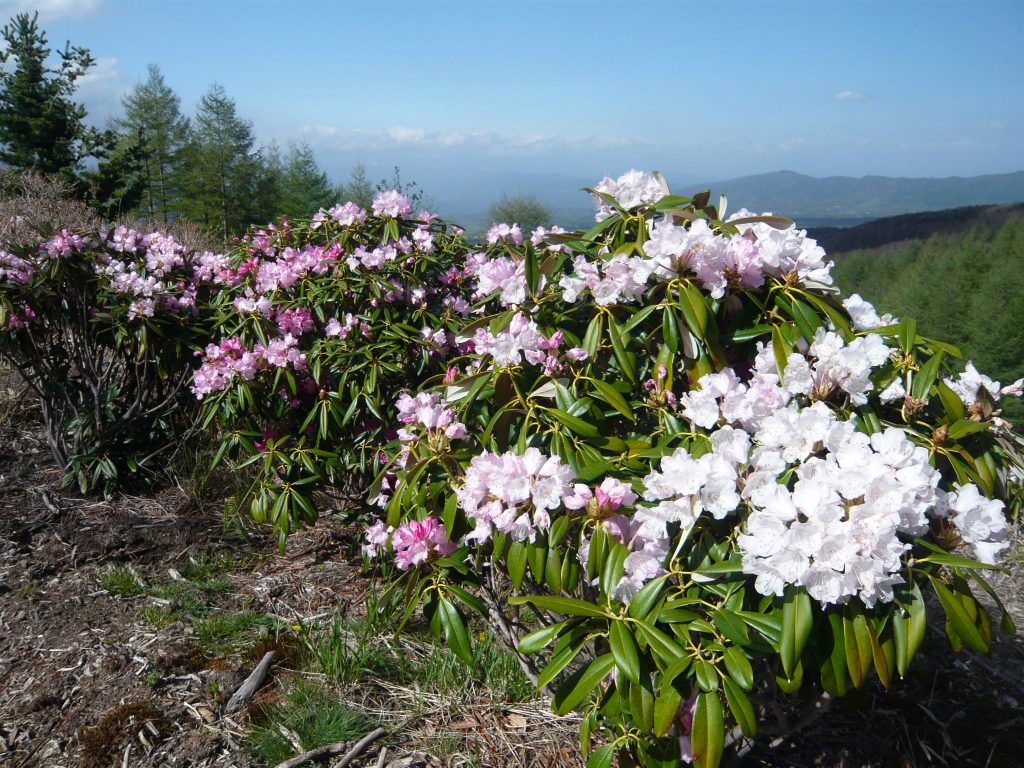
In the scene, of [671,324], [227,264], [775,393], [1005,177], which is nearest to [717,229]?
[671,324]

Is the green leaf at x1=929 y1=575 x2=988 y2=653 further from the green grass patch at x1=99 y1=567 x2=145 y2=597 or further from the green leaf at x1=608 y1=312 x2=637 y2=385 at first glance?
the green grass patch at x1=99 y1=567 x2=145 y2=597

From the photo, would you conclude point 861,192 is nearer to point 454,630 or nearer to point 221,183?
point 221,183

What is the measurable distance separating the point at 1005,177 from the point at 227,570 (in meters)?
43.6

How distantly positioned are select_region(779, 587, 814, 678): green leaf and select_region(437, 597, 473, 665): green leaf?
74cm

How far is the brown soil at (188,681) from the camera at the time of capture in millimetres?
Result: 1941

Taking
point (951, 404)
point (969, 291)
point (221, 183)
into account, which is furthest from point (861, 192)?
point (951, 404)

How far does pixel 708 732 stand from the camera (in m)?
1.09

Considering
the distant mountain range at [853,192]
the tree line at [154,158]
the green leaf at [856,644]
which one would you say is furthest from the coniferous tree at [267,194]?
the green leaf at [856,644]

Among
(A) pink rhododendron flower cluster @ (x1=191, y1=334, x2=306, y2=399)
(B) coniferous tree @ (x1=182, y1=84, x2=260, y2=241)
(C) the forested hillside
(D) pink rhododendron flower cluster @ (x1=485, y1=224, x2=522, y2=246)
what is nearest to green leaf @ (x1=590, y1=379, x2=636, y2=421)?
(D) pink rhododendron flower cluster @ (x1=485, y1=224, x2=522, y2=246)

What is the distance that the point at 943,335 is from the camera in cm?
504

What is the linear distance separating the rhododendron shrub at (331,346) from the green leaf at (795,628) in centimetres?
176

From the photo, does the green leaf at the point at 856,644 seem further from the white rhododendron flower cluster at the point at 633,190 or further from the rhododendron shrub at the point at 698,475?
the white rhododendron flower cluster at the point at 633,190

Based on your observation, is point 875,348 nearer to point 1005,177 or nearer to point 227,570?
point 227,570

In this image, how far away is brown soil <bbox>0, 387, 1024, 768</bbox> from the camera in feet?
6.37
